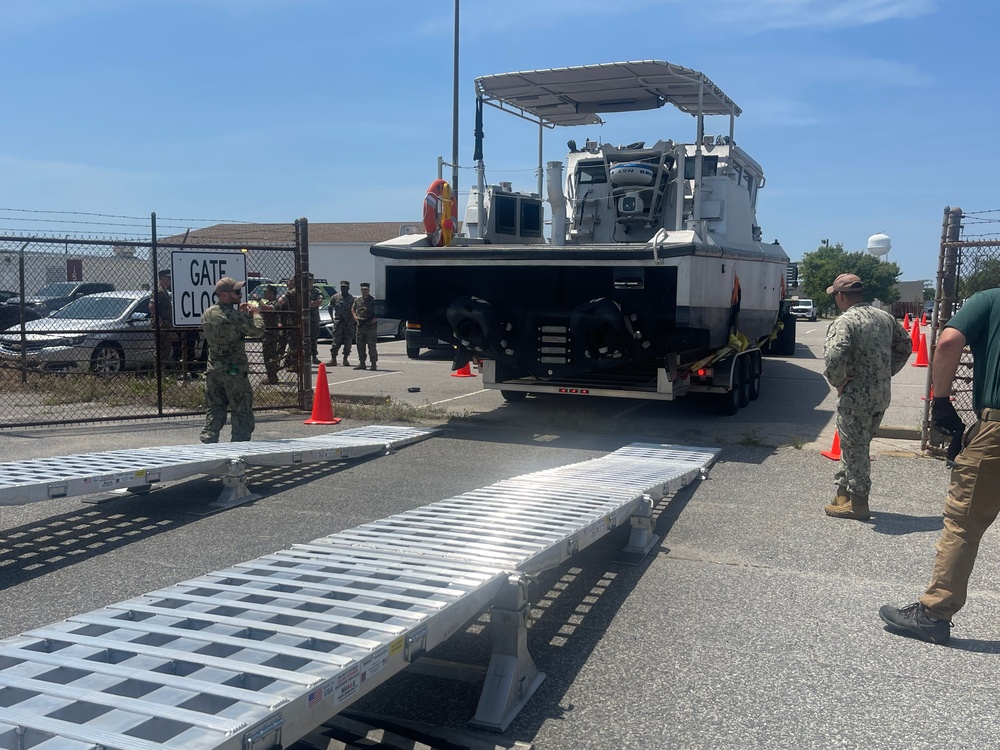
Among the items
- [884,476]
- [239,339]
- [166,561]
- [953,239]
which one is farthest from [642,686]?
[953,239]

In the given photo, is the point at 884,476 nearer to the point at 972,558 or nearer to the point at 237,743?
the point at 972,558

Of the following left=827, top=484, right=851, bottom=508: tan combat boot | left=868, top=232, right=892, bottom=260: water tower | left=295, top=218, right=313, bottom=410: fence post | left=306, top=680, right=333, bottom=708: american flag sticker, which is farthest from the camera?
left=868, top=232, right=892, bottom=260: water tower

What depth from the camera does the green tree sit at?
86500 mm

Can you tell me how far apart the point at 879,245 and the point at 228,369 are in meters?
44.1

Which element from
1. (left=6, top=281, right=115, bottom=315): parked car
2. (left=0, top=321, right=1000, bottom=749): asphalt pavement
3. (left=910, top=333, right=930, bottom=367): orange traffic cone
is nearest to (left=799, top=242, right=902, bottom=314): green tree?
(left=910, top=333, right=930, bottom=367): orange traffic cone

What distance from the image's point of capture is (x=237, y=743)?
7.75 feet

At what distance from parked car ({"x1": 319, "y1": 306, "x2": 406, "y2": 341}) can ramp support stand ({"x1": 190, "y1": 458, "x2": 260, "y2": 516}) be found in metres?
15.9

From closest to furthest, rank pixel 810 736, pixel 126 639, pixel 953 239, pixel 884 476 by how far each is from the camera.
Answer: pixel 126 639 → pixel 810 736 → pixel 884 476 → pixel 953 239

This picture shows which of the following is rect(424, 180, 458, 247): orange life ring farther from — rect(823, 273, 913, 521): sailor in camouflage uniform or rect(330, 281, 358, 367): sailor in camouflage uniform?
rect(330, 281, 358, 367): sailor in camouflage uniform

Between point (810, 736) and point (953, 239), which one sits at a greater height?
point (953, 239)

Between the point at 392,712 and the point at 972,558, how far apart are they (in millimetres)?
2882

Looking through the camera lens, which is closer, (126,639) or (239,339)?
(126,639)

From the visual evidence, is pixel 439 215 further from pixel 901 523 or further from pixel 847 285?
pixel 901 523

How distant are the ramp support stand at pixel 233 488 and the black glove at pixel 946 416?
16.2ft
